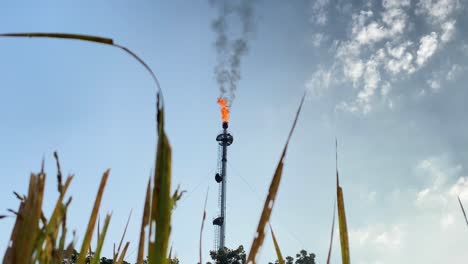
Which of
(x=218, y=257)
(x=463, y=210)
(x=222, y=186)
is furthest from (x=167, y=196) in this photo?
(x=222, y=186)

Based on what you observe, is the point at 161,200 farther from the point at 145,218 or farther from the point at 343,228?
the point at 343,228

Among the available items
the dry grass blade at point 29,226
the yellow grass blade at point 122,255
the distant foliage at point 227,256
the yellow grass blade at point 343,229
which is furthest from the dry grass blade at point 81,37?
the distant foliage at point 227,256

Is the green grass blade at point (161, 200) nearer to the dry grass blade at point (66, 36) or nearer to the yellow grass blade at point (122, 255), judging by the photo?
the dry grass blade at point (66, 36)

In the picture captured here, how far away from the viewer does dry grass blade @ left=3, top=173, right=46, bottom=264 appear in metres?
0.76

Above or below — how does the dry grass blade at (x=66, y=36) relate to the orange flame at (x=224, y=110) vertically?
below

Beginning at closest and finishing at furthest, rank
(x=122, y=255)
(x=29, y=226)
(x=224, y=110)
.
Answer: (x=29, y=226)
(x=122, y=255)
(x=224, y=110)

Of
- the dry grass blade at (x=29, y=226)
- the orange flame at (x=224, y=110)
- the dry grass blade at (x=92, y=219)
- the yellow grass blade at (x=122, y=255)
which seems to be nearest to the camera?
the dry grass blade at (x=29, y=226)

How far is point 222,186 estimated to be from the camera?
60.5 m

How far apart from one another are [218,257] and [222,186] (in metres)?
11.5

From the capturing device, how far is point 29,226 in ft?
2.60

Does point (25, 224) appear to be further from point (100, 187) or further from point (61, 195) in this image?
point (100, 187)

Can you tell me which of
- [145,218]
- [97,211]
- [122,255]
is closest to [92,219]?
[97,211]

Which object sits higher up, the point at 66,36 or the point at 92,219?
the point at 66,36

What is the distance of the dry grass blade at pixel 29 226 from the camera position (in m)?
0.76
